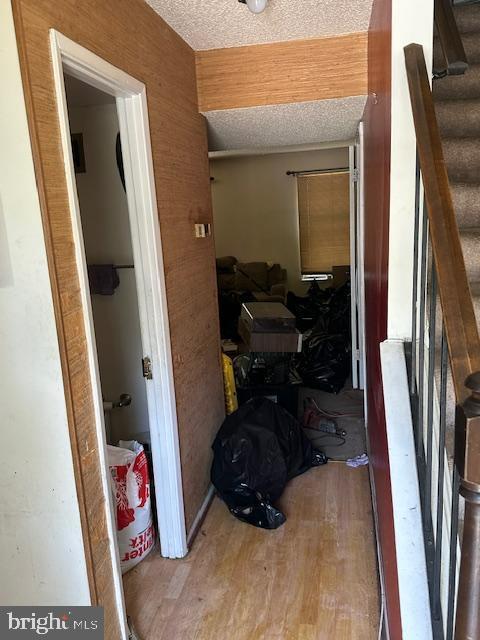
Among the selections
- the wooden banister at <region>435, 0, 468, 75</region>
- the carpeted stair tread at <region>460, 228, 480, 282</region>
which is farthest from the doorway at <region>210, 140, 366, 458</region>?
the wooden banister at <region>435, 0, 468, 75</region>

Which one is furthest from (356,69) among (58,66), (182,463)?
(182,463)

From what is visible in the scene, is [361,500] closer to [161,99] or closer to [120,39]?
[161,99]

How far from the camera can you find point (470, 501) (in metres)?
0.69

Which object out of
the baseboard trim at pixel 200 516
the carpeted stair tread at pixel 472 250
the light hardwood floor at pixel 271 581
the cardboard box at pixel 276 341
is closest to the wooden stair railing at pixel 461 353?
the carpeted stair tread at pixel 472 250

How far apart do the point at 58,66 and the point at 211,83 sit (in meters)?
1.44

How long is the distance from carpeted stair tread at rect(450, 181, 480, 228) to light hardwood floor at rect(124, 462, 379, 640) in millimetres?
1536

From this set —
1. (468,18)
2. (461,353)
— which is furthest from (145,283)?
(468,18)

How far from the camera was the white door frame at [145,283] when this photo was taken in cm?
148

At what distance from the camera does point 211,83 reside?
260 cm

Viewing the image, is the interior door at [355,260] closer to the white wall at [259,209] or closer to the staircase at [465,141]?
the staircase at [465,141]

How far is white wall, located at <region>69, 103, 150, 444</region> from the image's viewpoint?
8.18 feet

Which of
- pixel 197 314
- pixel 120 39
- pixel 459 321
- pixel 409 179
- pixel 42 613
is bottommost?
pixel 42 613

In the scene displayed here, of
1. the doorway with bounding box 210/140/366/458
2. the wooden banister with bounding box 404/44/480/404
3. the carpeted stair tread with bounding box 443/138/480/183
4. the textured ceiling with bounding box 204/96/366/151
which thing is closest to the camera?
the wooden banister with bounding box 404/44/480/404

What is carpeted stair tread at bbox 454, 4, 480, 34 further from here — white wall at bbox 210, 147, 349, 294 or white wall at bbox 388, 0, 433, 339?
white wall at bbox 210, 147, 349, 294
